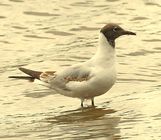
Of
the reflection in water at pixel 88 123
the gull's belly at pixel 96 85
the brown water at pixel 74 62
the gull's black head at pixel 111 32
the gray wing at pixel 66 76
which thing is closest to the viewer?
the reflection in water at pixel 88 123

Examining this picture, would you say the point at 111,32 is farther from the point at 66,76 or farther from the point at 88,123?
the point at 88,123

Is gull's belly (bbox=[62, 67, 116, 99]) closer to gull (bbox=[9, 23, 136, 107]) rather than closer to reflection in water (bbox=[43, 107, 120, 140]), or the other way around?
gull (bbox=[9, 23, 136, 107])

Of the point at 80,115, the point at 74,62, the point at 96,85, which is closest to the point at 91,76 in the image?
the point at 96,85

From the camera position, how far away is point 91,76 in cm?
1055

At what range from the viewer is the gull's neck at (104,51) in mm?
10867

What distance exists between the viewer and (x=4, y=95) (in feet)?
38.2

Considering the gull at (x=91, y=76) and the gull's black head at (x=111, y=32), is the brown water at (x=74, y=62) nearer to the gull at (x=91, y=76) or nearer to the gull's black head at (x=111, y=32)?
the gull at (x=91, y=76)

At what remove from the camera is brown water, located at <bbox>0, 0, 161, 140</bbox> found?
9.44 m

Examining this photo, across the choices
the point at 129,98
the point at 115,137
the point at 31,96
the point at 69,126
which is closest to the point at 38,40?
the point at 31,96

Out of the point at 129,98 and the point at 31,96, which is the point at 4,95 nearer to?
the point at 31,96

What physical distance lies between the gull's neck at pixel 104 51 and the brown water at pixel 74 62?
0.64 m

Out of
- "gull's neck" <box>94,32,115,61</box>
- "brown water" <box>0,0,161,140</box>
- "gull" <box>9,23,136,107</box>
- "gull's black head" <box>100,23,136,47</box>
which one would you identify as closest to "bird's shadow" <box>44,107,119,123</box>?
"brown water" <box>0,0,161,140</box>

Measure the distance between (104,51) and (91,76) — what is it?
0.58m

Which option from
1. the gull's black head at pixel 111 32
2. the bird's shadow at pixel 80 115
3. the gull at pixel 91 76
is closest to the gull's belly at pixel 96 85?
the gull at pixel 91 76
